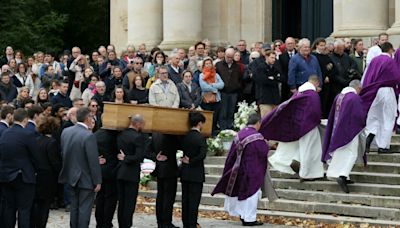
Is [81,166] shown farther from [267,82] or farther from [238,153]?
[267,82]

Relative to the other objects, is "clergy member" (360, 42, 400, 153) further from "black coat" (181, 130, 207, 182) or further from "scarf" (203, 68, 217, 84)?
"scarf" (203, 68, 217, 84)

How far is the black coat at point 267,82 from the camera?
1977 cm

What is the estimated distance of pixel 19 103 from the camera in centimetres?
1922

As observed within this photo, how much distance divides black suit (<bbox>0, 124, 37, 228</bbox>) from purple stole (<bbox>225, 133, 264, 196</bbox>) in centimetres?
322

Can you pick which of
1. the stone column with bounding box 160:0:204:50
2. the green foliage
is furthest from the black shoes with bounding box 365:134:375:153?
the green foliage

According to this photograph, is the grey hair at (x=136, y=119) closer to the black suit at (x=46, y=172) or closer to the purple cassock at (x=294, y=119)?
the black suit at (x=46, y=172)

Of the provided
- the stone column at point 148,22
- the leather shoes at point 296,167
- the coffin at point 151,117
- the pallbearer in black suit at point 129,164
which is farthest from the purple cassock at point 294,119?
the stone column at point 148,22

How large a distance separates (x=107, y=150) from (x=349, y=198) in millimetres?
3900

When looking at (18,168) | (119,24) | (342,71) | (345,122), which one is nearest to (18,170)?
(18,168)

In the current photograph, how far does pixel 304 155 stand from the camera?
1745cm

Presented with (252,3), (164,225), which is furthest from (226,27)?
(164,225)

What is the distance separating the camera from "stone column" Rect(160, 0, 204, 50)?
84.1 ft

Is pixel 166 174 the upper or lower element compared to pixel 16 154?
lower

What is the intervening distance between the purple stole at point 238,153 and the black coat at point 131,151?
1.76 metres
